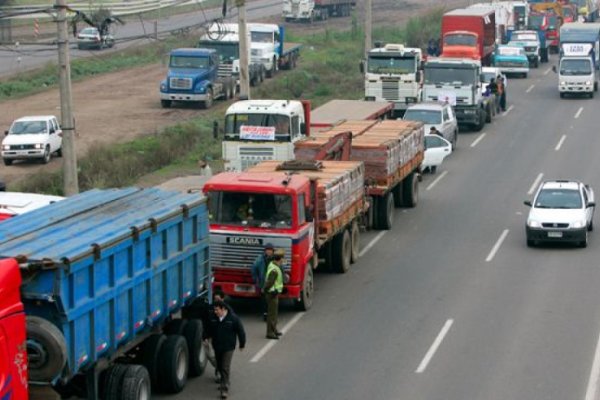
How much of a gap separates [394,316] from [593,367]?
188 inches

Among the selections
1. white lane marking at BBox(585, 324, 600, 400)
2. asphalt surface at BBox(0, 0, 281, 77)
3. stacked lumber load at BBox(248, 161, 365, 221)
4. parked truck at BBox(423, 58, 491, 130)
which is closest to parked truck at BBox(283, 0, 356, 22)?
asphalt surface at BBox(0, 0, 281, 77)

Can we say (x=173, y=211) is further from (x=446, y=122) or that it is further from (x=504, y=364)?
(x=446, y=122)

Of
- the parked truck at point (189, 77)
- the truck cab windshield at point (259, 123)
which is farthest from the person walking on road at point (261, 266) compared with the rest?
the parked truck at point (189, 77)

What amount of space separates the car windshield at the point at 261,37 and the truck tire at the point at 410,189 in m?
34.0

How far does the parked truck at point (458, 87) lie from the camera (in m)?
53.9

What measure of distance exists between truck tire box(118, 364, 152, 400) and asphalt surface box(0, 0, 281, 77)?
47.3 meters

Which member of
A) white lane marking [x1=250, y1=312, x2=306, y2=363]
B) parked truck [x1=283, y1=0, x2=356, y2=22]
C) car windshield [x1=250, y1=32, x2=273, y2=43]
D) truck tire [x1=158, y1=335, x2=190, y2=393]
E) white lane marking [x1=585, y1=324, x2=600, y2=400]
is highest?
parked truck [x1=283, y1=0, x2=356, y2=22]

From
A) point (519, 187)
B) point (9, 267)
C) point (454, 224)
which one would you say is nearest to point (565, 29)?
point (519, 187)

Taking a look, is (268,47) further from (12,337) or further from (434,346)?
(12,337)

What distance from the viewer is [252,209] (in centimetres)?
2600

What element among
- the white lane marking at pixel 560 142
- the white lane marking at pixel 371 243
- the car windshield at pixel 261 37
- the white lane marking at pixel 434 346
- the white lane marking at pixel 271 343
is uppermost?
the car windshield at pixel 261 37

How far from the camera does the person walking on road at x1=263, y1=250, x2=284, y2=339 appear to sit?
24.2 meters

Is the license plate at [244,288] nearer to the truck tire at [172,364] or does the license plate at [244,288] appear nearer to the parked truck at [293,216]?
the parked truck at [293,216]

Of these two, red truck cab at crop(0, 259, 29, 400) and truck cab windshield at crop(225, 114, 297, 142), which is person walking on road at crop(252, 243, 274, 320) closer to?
red truck cab at crop(0, 259, 29, 400)
